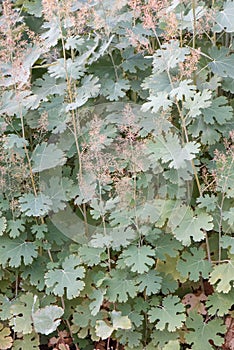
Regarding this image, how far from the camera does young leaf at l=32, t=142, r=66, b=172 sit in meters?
2.65

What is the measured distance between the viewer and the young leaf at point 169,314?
96.7 inches

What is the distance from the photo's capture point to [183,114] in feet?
8.26

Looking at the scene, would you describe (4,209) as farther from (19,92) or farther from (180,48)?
(180,48)

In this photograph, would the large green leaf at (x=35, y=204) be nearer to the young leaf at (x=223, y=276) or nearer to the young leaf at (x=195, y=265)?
the young leaf at (x=195, y=265)

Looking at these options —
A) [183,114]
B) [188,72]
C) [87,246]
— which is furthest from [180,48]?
[87,246]

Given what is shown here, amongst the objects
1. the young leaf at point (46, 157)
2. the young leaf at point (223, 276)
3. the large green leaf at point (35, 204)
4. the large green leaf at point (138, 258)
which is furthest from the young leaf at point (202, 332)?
the young leaf at point (46, 157)

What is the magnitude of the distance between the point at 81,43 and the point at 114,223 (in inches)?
34.1

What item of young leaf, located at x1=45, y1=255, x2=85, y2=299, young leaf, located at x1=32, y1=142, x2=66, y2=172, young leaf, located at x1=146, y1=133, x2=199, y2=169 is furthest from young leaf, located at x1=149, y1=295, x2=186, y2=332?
young leaf, located at x1=32, y1=142, x2=66, y2=172

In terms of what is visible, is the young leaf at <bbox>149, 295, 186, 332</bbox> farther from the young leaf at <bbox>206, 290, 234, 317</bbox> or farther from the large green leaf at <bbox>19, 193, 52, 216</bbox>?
the large green leaf at <bbox>19, 193, 52, 216</bbox>

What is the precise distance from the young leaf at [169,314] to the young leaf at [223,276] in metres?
0.20

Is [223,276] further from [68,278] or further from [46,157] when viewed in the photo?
[46,157]

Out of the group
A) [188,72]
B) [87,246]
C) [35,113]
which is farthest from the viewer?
[35,113]

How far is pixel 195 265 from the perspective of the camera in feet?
8.32

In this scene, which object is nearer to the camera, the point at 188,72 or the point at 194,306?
the point at 188,72
